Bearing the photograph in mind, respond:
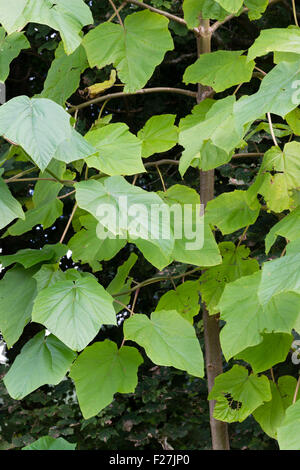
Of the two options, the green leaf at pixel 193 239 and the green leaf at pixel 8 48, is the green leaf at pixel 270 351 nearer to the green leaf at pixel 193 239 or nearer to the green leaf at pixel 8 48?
the green leaf at pixel 193 239

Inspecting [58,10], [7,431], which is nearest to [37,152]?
[58,10]

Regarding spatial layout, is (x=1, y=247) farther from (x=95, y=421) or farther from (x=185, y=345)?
(x=185, y=345)

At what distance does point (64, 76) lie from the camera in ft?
3.85

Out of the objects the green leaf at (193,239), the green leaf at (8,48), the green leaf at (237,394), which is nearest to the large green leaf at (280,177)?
the green leaf at (193,239)

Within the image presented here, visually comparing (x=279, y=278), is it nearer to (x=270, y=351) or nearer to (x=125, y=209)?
(x=125, y=209)

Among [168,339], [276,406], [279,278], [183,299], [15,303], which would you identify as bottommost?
[276,406]

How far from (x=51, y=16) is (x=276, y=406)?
2.72 feet

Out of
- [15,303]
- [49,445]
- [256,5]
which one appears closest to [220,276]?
[15,303]

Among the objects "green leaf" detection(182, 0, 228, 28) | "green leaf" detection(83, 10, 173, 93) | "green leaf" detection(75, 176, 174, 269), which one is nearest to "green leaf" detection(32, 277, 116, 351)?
"green leaf" detection(75, 176, 174, 269)

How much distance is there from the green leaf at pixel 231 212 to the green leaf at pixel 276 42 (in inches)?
12.2

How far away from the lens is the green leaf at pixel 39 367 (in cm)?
87

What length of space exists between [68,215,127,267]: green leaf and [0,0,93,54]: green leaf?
16.2 inches

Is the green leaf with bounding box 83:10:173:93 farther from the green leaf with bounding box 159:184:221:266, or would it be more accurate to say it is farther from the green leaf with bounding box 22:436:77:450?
the green leaf with bounding box 22:436:77:450
